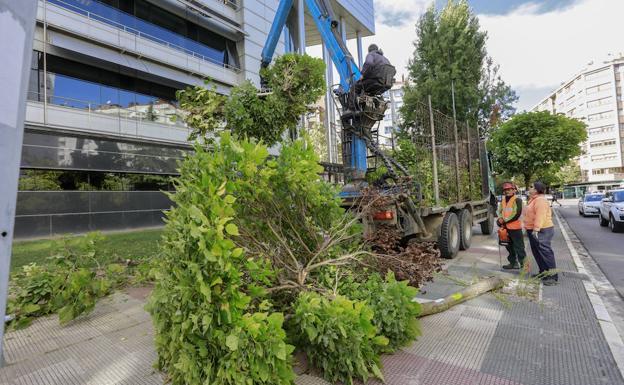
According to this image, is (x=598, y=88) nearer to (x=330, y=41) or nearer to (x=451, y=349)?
(x=330, y=41)

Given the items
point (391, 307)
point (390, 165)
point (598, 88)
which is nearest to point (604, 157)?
point (598, 88)

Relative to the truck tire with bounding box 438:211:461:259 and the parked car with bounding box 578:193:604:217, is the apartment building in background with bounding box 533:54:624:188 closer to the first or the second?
the parked car with bounding box 578:193:604:217

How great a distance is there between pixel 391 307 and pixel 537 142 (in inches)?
524

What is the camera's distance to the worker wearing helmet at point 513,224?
587 cm

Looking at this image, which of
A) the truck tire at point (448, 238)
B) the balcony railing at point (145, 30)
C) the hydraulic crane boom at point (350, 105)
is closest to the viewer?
the hydraulic crane boom at point (350, 105)

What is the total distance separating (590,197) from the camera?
19.7 m

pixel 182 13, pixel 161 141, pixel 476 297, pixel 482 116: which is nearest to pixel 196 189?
pixel 476 297

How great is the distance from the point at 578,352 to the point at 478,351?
2.84ft

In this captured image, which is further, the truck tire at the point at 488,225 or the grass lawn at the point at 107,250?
the truck tire at the point at 488,225

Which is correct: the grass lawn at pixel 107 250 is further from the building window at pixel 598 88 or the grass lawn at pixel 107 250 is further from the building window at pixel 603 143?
the building window at pixel 598 88

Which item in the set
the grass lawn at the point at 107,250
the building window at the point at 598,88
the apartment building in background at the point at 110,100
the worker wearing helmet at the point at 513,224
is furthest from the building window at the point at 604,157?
the grass lawn at the point at 107,250

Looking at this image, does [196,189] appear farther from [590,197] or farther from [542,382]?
[590,197]

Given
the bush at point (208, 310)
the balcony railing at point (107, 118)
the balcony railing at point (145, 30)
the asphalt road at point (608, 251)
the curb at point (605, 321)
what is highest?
the balcony railing at point (145, 30)

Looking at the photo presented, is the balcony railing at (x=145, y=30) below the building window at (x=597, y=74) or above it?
below
